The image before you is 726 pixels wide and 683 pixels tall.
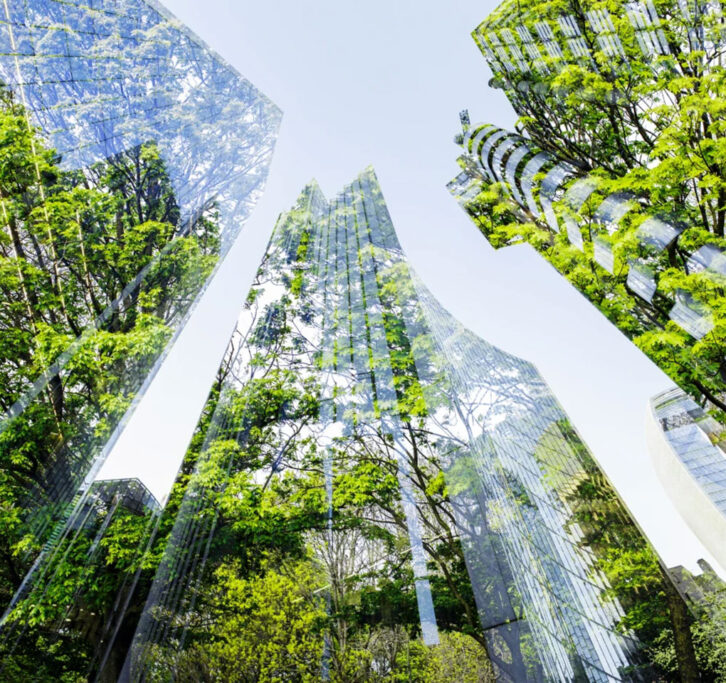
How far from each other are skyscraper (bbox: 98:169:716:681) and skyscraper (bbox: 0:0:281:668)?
108 centimetres

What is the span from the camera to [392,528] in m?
3.28

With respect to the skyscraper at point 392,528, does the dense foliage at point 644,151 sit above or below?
above

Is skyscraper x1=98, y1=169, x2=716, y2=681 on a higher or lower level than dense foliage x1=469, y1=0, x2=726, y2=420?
lower

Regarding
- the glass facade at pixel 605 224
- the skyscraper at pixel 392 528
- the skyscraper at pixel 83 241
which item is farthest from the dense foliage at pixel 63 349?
the glass facade at pixel 605 224

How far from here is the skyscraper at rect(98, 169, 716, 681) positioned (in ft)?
8.95

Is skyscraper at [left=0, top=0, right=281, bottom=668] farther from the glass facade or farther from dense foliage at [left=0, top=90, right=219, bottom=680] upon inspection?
the glass facade

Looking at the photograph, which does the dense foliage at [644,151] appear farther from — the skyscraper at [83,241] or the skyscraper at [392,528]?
the skyscraper at [83,241]

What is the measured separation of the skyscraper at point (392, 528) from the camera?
273cm

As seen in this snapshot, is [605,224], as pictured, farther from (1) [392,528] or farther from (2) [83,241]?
(2) [83,241]

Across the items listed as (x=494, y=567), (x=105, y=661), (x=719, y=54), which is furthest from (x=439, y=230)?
(x=105, y=661)

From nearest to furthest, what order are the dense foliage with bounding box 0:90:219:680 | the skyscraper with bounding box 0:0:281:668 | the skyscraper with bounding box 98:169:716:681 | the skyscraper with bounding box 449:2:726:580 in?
1. the skyscraper with bounding box 98:169:716:681
2. the dense foliage with bounding box 0:90:219:680
3. the skyscraper with bounding box 449:2:726:580
4. the skyscraper with bounding box 0:0:281:668

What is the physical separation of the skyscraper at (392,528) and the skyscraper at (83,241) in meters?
1.08

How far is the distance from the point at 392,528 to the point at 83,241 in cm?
447

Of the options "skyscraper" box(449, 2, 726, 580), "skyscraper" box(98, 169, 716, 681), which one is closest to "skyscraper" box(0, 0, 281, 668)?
"skyscraper" box(98, 169, 716, 681)
